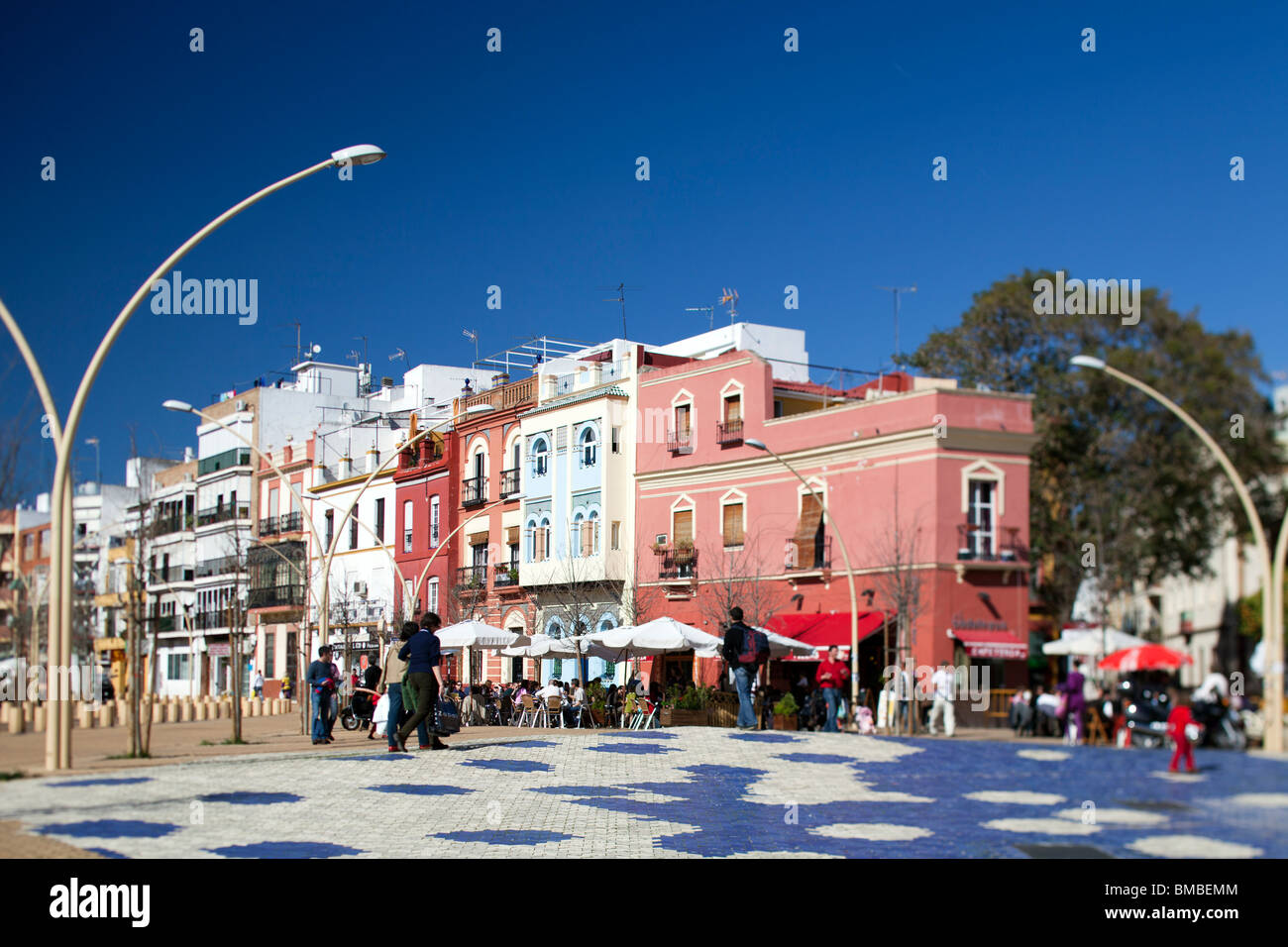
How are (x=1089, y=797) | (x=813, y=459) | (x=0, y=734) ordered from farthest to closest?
(x=0, y=734), (x=813, y=459), (x=1089, y=797)

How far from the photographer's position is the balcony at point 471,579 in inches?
460

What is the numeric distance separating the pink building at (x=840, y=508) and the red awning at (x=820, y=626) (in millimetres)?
14

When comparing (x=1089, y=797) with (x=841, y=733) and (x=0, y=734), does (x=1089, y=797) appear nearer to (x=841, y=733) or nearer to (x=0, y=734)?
(x=841, y=733)

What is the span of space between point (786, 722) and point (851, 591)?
298 cm

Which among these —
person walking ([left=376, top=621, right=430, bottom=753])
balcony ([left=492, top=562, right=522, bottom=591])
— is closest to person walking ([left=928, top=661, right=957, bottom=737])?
balcony ([left=492, top=562, right=522, bottom=591])

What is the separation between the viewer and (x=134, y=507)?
38.4 ft

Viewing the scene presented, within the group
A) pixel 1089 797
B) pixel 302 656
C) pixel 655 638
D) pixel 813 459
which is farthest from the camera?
pixel 302 656

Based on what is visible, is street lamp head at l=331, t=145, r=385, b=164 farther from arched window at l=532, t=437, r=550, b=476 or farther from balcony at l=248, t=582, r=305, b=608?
balcony at l=248, t=582, r=305, b=608

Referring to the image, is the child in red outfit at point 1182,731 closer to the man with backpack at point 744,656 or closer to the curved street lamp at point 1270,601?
the curved street lamp at point 1270,601

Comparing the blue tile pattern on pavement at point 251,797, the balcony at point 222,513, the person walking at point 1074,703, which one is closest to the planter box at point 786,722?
the person walking at point 1074,703

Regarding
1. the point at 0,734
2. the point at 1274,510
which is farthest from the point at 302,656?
the point at 1274,510

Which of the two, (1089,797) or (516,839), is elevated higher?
(1089,797)
